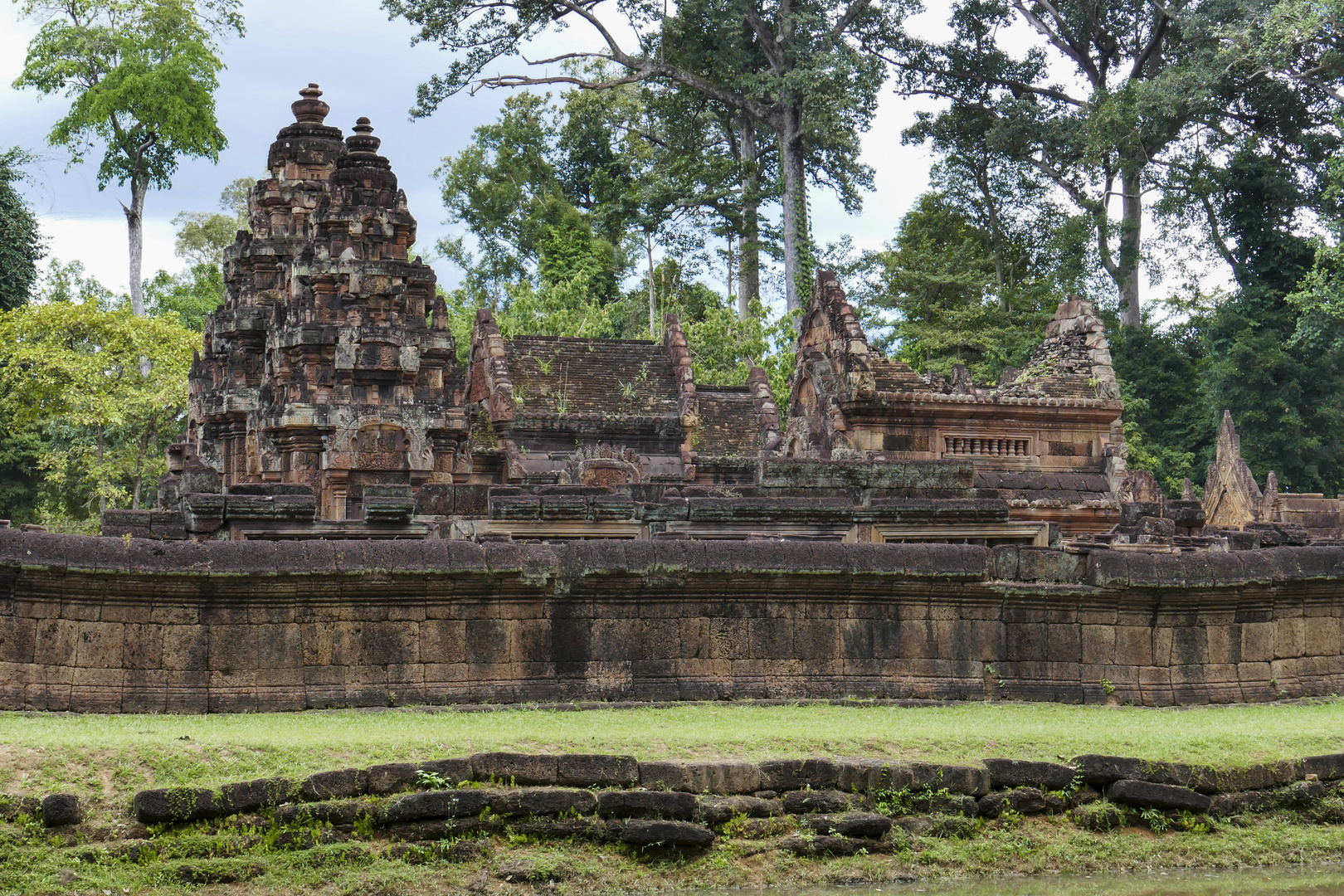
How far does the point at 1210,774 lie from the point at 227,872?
540 cm

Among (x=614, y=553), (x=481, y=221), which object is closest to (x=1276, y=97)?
(x=481, y=221)

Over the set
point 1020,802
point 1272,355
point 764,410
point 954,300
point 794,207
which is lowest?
point 1020,802

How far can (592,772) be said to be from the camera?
723cm

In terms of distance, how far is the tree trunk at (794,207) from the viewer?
44.9m

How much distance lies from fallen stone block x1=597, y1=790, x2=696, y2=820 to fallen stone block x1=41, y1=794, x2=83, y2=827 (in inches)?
98.2

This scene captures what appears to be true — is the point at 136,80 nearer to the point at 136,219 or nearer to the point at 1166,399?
the point at 136,219

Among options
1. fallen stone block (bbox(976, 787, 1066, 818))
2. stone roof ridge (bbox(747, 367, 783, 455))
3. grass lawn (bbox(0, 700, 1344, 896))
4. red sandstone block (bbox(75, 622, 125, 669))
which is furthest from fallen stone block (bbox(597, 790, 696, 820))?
stone roof ridge (bbox(747, 367, 783, 455))

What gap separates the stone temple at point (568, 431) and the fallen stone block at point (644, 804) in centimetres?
441

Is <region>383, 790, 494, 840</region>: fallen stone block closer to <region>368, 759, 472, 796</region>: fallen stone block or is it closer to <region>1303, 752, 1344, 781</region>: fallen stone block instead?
<region>368, 759, 472, 796</region>: fallen stone block

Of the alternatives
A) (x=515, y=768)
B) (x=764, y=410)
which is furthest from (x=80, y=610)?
(x=764, y=410)

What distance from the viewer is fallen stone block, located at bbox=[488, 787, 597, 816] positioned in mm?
7066

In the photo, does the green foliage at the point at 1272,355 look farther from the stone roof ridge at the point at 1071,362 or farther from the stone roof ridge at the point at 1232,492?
the stone roof ridge at the point at 1071,362

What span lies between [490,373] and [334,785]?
801 inches

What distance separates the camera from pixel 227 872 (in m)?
6.63
